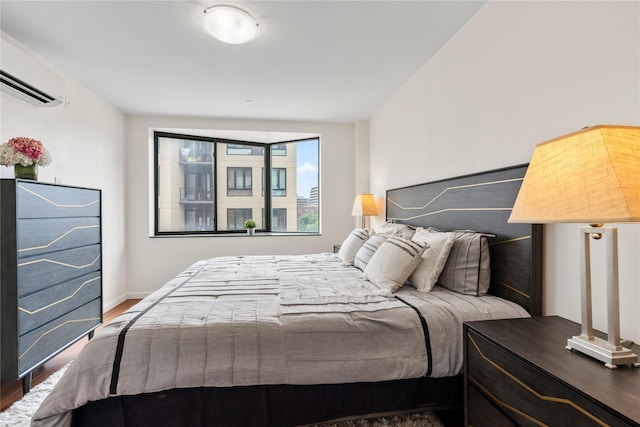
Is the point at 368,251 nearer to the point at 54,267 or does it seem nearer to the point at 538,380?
the point at 538,380

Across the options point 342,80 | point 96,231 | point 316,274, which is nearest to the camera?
point 316,274

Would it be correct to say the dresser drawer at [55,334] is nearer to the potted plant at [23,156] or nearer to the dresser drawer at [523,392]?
the potted plant at [23,156]

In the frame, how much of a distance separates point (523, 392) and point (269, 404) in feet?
3.38

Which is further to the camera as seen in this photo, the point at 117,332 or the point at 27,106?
the point at 27,106

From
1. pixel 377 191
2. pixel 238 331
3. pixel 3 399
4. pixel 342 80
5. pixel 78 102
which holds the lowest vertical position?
pixel 3 399

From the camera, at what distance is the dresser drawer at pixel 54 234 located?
1.89m

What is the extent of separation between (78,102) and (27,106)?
2.34 ft

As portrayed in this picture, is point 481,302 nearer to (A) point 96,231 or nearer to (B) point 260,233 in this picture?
(A) point 96,231

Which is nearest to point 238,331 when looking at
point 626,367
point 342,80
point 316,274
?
point 316,274

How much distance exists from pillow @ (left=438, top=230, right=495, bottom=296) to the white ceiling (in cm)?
151

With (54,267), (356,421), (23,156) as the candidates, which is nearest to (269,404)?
(356,421)

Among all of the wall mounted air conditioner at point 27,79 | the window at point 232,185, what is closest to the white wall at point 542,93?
the window at point 232,185

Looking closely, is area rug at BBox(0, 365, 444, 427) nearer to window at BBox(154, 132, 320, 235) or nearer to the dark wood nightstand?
the dark wood nightstand

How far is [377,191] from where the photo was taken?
4.18 metres
